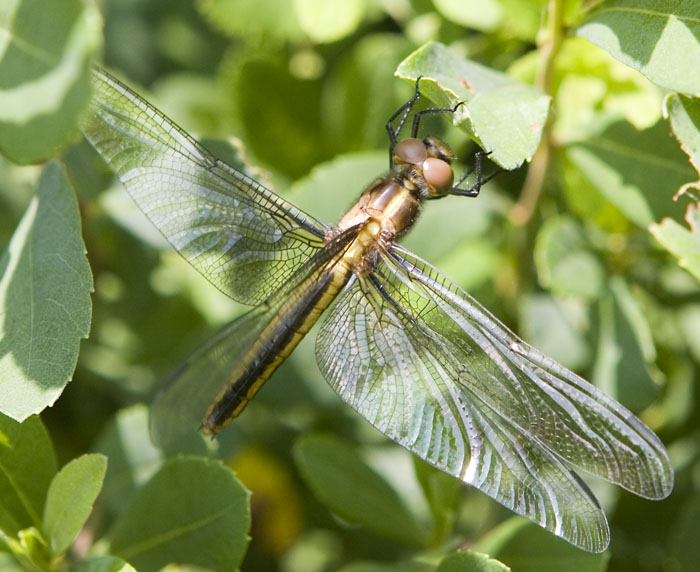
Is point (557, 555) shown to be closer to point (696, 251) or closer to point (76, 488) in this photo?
point (696, 251)

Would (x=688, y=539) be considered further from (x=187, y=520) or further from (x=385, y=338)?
(x=187, y=520)

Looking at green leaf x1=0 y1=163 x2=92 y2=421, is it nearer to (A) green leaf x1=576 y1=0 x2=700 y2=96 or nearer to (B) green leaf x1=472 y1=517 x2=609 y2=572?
(B) green leaf x1=472 y1=517 x2=609 y2=572

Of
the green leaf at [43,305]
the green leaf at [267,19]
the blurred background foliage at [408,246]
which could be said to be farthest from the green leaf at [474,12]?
the green leaf at [43,305]

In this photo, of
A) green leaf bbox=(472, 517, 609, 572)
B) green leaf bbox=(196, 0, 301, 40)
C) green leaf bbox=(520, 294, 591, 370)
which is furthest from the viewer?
green leaf bbox=(196, 0, 301, 40)

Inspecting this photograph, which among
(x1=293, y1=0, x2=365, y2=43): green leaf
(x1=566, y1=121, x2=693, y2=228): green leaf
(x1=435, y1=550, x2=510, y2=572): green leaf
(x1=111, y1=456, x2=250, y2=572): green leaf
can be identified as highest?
(x1=293, y1=0, x2=365, y2=43): green leaf

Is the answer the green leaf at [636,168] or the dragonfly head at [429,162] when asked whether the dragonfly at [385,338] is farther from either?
the green leaf at [636,168]

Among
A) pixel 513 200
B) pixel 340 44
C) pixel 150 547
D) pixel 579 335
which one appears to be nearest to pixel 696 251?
pixel 579 335

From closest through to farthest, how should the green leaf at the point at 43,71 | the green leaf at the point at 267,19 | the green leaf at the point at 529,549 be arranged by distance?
the green leaf at the point at 43,71 → the green leaf at the point at 529,549 → the green leaf at the point at 267,19

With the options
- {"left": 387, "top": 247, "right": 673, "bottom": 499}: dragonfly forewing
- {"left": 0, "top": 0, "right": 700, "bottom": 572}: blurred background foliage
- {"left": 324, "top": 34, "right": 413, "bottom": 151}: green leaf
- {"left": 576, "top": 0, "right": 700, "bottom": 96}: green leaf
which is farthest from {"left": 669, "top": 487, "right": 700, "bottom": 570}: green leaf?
{"left": 324, "top": 34, "right": 413, "bottom": 151}: green leaf
